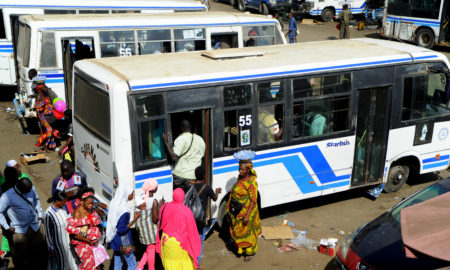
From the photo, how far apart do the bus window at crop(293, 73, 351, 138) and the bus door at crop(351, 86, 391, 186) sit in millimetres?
340

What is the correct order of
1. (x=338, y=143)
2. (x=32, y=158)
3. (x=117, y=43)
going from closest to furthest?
(x=338, y=143) < (x=32, y=158) < (x=117, y=43)

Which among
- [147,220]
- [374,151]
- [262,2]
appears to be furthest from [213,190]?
[262,2]

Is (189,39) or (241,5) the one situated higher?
(241,5)

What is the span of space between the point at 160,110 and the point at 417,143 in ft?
15.8

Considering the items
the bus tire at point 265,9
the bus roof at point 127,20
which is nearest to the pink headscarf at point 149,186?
the bus roof at point 127,20

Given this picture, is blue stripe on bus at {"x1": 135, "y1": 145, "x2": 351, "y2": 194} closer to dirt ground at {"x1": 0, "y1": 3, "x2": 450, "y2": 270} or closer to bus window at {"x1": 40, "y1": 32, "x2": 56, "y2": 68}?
dirt ground at {"x1": 0, "y1": 3, "x2": 450, "y2": 270}

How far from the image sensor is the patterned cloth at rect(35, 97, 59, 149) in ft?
36.4

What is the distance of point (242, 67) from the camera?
7.75m

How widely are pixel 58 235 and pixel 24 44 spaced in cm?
817

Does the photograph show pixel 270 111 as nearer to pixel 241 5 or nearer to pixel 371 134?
pixel 371 134

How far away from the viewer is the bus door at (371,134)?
856 cm

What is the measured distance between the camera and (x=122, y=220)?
20.4 ft

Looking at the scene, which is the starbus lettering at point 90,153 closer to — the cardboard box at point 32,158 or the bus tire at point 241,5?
the cardboard box at point 32,158

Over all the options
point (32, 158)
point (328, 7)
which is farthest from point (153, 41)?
point (328, 7)
